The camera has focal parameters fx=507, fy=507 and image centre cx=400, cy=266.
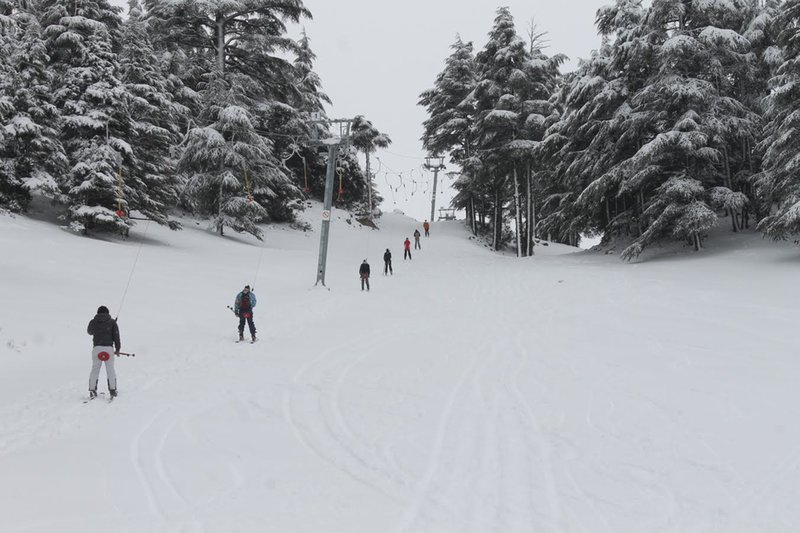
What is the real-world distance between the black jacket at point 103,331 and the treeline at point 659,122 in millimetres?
19212

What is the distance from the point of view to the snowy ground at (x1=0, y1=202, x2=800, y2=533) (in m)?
4.55

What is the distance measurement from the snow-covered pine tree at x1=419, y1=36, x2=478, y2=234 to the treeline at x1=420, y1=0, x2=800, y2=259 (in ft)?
12.5

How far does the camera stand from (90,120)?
67.3 feet

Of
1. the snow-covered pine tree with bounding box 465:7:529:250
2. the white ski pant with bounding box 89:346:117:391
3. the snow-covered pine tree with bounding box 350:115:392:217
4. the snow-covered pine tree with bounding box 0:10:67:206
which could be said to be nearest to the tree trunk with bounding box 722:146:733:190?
the snow-covered pine tree with bounding box 465:7:529:250

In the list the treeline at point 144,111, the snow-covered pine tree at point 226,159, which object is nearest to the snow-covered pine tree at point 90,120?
the treeline at point 144,111

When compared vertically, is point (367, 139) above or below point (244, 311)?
above

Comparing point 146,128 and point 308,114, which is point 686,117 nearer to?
point 146,128

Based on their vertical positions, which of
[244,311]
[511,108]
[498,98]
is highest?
[498,98]

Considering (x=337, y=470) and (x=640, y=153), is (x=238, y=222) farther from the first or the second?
(x=337, y=470)

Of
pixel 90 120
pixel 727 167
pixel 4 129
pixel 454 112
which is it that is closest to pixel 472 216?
pixel 454 112

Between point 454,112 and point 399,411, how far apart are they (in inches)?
1423

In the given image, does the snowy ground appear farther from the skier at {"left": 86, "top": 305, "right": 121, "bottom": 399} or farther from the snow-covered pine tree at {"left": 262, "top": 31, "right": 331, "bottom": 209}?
the snow-covered pine tree at {"left": 262, "top": 31, "right": 331, "bottom": 209}

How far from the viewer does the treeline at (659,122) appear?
19.7m

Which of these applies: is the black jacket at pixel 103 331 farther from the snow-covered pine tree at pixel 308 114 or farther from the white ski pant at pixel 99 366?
the snow-covered pine tree at pixel 308 114
